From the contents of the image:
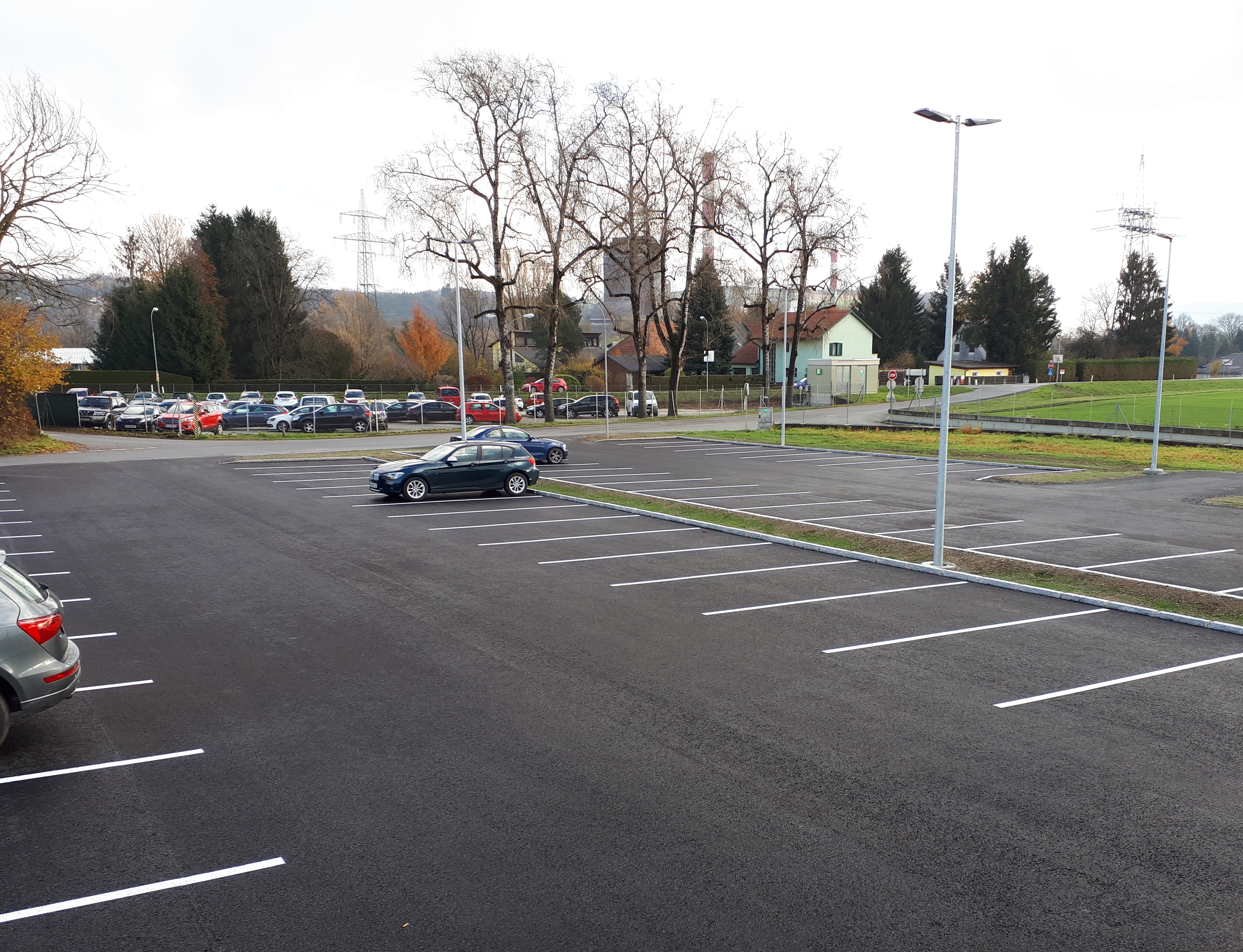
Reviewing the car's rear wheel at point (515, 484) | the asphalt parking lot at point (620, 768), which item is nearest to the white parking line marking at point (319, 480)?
the car's rear wheel at point (515, 484)

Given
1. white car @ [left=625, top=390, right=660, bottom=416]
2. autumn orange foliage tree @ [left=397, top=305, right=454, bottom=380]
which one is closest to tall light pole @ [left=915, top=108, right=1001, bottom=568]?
white car @ [left=625, top=390, right=660, bottom=416]

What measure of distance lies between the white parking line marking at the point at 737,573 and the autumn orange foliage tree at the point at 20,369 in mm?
33836

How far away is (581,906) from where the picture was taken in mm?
5105

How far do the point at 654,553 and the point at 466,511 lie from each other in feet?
22.0

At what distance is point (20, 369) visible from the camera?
3484 cm

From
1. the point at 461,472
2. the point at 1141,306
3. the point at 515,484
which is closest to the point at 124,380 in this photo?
the point at 461,472

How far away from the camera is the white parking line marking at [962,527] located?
17.7m

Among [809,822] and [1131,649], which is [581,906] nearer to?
[809,822]

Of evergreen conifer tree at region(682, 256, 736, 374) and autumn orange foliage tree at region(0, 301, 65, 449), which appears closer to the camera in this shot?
autumn orange foliage tree at region(0, 301, 65, 449)

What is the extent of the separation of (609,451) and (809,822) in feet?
103

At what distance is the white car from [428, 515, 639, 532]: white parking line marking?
133 ft

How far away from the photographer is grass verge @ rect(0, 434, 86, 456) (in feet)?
114

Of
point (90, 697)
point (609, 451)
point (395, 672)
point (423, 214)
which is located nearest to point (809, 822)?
point (395, 672)

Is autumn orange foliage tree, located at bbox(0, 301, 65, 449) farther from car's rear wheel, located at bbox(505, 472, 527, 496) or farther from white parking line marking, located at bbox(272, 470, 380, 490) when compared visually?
car's rear wheel, located at bbox(505, 472, 527, 496)
